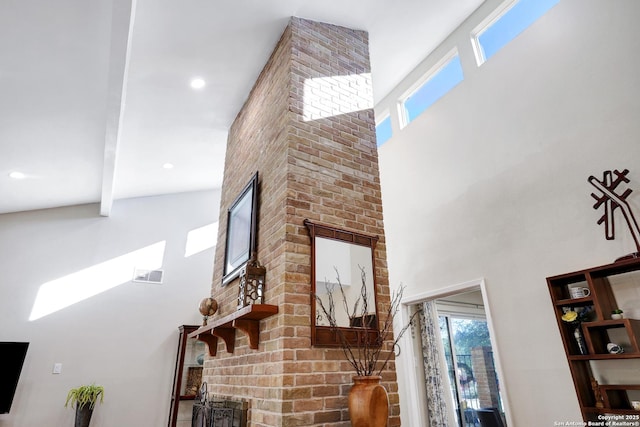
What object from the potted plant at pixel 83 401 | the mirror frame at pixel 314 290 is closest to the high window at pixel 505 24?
the mirror frame at pixel 314 290

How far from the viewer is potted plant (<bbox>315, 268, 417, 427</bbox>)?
1917 mm

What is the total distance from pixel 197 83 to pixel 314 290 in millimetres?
2652

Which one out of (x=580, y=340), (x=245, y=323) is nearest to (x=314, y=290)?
(x=245, y=323)

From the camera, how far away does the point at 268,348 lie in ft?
7.61

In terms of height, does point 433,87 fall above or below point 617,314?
above

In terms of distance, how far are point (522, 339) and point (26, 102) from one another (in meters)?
4.48

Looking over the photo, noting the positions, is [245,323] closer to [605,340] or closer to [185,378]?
[605,340]

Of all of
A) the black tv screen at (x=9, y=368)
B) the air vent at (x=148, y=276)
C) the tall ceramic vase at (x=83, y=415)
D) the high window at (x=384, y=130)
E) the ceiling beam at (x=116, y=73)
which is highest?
the high window at (x=384, y=130)

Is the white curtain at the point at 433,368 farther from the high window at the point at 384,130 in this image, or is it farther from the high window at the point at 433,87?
the high window at the point at 433,87

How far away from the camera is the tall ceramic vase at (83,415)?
4.30 metres

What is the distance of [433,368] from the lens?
14.8 ft

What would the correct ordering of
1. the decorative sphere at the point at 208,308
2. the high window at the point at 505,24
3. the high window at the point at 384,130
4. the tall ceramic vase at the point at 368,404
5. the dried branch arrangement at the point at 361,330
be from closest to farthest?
the tall ceramic vase at the point at 368,404 → the dried branch arrangement at the point at 361,330 → the decorative sphere at the point at 208,308 → the high window at the point at 505,24 → the high window at the point at 384,130

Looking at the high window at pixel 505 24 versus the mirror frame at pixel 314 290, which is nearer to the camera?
the mirror frame at pixel 314 290

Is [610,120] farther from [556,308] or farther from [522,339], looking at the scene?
[522,339]
